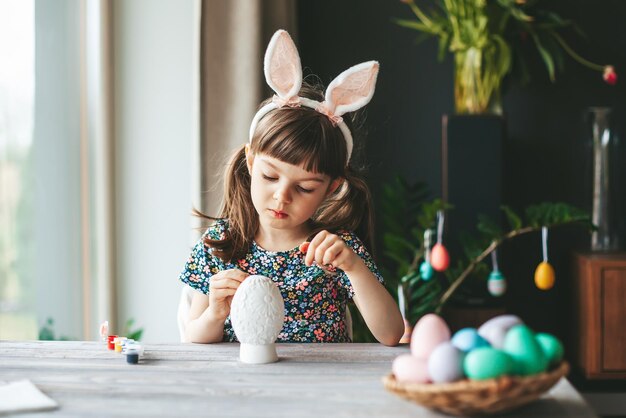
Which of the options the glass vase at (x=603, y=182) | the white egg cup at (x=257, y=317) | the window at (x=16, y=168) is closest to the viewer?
the white egg cup at (x=257, y=317)

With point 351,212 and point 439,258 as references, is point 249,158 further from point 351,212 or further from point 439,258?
point 439,258

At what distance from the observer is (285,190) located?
1665 millimetres

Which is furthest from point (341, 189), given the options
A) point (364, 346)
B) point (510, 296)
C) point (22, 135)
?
point (510, 296)

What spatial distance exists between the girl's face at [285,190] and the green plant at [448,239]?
144 cm

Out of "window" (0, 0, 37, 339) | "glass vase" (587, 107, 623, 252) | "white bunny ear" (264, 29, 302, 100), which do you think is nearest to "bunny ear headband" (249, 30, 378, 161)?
"white bunny ear" (264, 29, 302, 100)

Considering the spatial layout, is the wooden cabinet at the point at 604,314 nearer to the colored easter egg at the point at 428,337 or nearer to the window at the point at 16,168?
→ the window at the point at 16,168

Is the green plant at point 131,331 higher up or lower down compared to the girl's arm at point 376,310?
lower down

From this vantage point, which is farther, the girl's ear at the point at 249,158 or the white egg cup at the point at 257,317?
the girl's ear at the point at 249,158

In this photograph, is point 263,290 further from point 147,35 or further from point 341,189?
point 147,35

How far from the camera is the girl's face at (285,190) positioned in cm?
168

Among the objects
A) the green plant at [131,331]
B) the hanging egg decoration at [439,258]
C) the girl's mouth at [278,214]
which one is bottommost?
the green plant at [131,331]

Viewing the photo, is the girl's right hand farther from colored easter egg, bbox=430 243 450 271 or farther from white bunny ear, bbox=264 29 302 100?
colored easter egg, bbox=430 243 450 271

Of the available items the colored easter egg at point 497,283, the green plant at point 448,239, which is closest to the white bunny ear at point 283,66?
the green plant at point 448,239

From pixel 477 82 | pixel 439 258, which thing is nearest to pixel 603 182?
pixel 477 82
